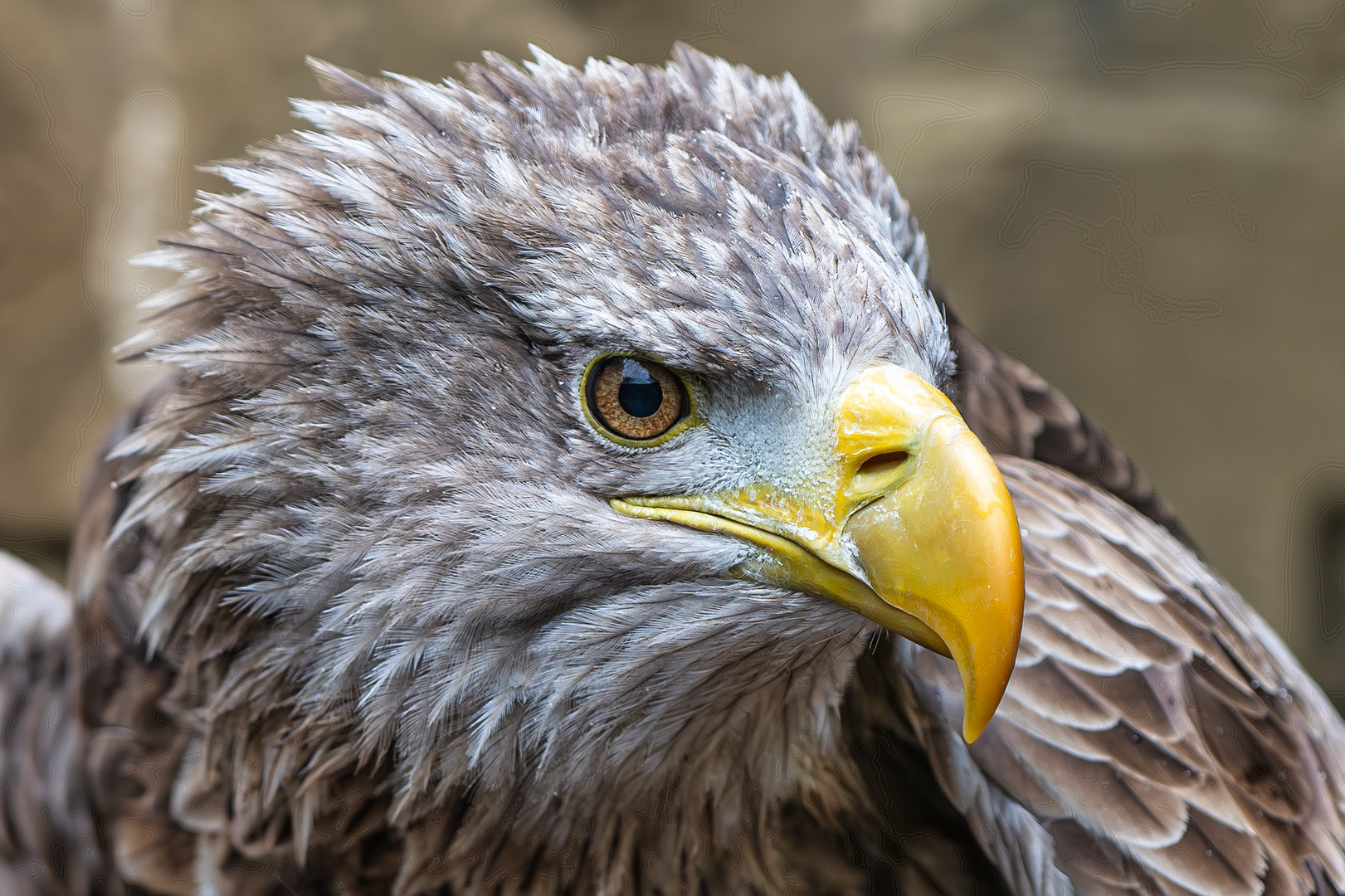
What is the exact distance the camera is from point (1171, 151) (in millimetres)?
4414

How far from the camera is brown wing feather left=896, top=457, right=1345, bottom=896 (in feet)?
5.44

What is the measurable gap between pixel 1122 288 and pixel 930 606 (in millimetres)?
3629

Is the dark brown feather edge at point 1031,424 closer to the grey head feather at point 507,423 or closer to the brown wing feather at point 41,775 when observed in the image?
the grey head feather at point 507,423

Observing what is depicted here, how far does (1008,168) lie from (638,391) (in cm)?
349

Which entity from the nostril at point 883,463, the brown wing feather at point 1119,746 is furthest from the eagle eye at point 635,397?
the brown wing feather at point 1119,746

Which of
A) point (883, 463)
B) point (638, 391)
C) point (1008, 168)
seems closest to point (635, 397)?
point (638, 391)

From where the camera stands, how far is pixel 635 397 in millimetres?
1358

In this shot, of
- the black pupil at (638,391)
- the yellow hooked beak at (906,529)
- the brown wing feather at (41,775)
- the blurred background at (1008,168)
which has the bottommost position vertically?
the brown wing feather at (41,775)

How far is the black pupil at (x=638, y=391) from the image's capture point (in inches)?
53.3

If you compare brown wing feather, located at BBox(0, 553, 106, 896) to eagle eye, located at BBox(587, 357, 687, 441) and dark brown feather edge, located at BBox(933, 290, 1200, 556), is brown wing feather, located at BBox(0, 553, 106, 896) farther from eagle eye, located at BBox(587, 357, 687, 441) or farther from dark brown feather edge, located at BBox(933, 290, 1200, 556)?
dark brown feather edge, located at BBox(933, 290, 1200, 556)

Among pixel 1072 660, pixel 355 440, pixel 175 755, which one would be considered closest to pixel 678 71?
pixel 355 440

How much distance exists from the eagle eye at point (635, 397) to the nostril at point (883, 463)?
8.5 inches

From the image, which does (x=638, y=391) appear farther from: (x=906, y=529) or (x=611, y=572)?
(x=906, y=529)

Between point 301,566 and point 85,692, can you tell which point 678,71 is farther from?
point 85,692
